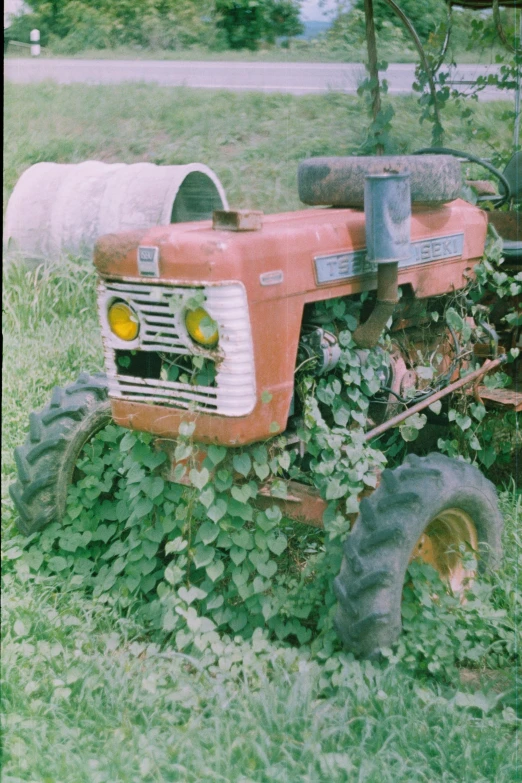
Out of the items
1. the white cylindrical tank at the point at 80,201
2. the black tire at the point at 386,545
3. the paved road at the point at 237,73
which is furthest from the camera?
the white cylindrical tank at the point at 80,201

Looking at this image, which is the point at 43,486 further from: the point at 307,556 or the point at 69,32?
the point at 69,32

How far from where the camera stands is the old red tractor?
9.05ft

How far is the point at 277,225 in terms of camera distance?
3029mm

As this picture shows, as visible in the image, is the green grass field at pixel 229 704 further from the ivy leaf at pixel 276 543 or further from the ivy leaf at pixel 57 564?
the ivy leaf at pixel 276 543

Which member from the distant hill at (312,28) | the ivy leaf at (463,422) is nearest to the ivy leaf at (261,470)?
the ivy leaf at (463,422)

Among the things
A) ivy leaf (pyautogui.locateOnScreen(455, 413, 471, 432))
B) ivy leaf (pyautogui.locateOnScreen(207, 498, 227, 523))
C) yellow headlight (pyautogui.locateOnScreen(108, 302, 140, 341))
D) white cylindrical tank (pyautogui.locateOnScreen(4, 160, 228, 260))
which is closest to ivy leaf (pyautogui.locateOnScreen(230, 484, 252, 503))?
ivy leaf (pyautogui.locateOnScreen(207, 498, 227, 523))

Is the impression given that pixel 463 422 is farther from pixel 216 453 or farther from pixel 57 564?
pixel 57 564

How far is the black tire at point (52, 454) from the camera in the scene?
3.52 metres

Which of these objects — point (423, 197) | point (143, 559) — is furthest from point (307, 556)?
point (423, 197)

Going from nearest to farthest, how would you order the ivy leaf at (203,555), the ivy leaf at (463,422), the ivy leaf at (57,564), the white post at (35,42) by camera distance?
the white post at (35,42) → the ivy leaf at (203,555) → the ivy leaf at (57,564) → the ivy leaf at (463,422)

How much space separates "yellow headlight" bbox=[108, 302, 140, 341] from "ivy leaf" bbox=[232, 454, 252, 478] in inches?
19.6

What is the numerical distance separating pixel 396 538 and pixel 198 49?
2120 millimetres

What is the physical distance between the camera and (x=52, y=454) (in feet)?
11.6

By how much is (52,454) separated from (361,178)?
1.53 meters
